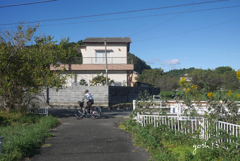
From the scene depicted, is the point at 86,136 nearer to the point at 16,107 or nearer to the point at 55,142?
the point at 55,142

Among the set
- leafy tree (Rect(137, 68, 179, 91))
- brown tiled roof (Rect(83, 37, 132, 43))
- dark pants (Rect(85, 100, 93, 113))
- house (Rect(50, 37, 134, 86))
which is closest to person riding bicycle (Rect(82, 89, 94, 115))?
dark pants (Rect(85, 100, 93, 113))

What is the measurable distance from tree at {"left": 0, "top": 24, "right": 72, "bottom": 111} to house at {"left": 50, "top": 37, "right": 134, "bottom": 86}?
1327cm

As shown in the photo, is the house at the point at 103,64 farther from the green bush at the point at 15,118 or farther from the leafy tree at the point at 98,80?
the green bush at the point at 15,118

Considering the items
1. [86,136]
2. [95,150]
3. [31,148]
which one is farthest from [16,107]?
[95,150]

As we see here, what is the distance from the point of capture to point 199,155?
530 centimetres

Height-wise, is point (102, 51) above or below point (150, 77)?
above

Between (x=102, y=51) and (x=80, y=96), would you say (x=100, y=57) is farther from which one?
(x=80, y=96)

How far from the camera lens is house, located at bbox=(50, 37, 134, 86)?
26562 mm

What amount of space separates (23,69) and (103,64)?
16.2m

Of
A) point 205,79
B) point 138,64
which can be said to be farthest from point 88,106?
point 138,64

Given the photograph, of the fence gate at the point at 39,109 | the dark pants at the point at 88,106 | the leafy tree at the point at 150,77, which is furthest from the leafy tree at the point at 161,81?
the fence gate at the point at 39,109

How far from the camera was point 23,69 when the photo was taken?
35.7 feet

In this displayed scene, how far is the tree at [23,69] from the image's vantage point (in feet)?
35.0

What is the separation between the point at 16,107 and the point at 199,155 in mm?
10296
